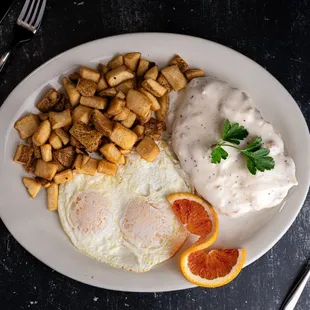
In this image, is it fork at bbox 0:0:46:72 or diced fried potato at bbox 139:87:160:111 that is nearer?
diced fried potato at bbox 139:87:160:111

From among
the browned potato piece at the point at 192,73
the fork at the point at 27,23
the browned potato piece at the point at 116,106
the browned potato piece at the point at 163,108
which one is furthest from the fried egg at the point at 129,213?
the fork at the point at 27,23

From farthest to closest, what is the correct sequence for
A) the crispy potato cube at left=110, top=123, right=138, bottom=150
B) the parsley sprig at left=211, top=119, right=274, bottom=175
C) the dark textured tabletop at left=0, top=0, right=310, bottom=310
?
the dark textured tabletop at left=0, top=0, right=310, bottom=310 → the crispy potato cube at left=110, top=123, right=138, bottom=150 → the parsley sprig at left=211, top=119, right=274, bottom=175

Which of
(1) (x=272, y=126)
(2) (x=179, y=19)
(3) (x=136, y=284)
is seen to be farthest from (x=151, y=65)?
(3) (x=136, y=284)

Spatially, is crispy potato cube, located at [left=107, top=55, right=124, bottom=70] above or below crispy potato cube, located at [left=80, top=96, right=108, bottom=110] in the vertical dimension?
above

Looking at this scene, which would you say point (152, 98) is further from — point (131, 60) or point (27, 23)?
point (27, 23)

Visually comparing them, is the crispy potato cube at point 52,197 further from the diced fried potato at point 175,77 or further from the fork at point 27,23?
the diced fried potato at point 175,77

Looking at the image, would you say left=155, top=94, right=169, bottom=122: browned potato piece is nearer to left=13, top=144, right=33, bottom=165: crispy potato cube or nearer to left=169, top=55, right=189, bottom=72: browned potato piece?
left=169, top=55, right=189, bottom=72: browned potato piece

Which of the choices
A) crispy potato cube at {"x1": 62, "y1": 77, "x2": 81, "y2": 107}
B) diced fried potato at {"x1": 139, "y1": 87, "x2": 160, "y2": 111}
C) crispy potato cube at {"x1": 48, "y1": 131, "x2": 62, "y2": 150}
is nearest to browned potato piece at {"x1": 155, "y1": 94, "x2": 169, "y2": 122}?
diced fried potato at {"x1": 139, "y1": 87, "x2": 160, "y2": 111}

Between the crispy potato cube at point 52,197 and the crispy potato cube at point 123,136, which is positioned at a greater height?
the crispy potato cube at point 123,136

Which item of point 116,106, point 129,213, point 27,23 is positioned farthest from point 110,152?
point 27,23
